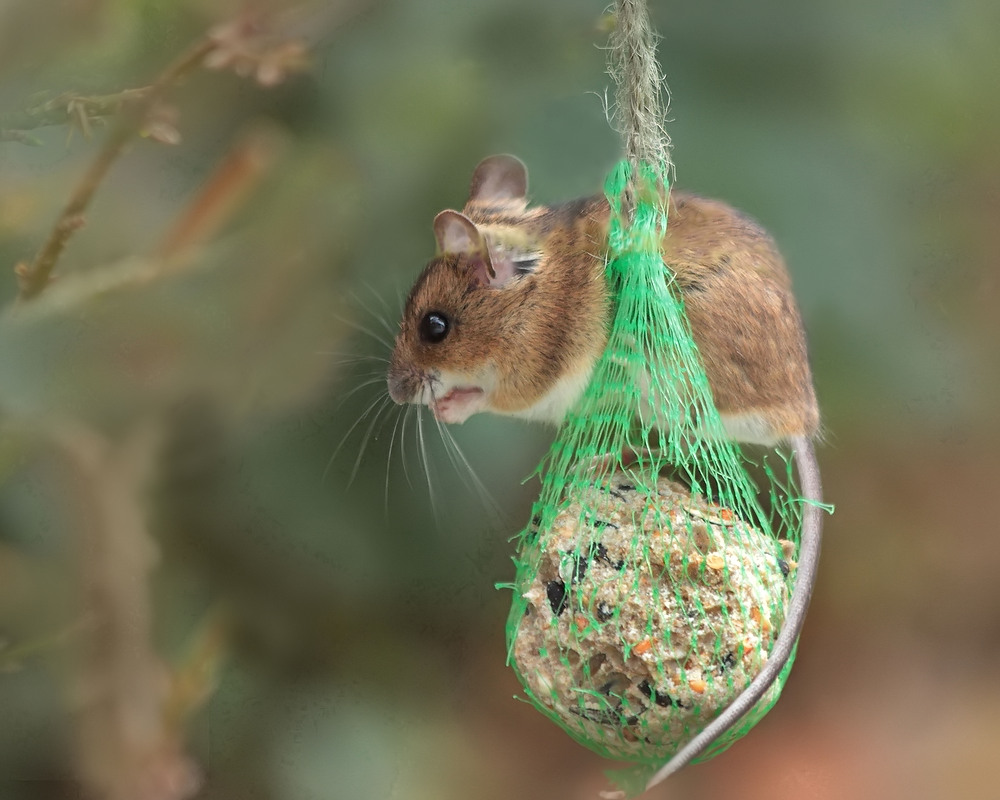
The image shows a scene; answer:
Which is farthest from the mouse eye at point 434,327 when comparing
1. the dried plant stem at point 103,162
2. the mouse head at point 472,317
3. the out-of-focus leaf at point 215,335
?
the dried plant stem at point 103,162

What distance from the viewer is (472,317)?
1468 mm

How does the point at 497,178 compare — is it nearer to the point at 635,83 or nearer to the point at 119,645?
the point at 635,83

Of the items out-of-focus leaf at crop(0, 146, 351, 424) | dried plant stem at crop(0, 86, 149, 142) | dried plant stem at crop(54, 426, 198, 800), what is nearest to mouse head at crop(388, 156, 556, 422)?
out-of-focus leaf at crop(0, 146, 351, 424)

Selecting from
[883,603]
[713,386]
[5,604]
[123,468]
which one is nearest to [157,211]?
[123,468]

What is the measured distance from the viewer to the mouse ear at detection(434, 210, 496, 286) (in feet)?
3.94

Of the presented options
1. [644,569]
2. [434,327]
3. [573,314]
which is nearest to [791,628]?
[644,569]

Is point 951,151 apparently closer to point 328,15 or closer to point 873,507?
point 873,507

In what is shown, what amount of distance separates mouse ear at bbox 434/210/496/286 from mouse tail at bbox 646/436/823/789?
0.48m

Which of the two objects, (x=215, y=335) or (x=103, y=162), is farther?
(x=215, y=335)

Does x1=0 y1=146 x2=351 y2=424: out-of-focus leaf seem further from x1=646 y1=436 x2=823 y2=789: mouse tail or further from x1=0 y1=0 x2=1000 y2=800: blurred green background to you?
x1=646 y1=436 x2=823 y2=789: mouse tail

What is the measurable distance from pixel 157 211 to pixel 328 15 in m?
0.59

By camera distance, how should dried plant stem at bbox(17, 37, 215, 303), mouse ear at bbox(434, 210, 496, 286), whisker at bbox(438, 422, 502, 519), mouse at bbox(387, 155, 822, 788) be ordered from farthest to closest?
whisker at bbox(438, 422, 502, 519), mouse at bbox(387, 155, 822, 788), mouse ear at bbox(434, 210, 496, 286), dried plant stem at bbox(17, 37, 215, 303)

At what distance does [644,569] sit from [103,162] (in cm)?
71

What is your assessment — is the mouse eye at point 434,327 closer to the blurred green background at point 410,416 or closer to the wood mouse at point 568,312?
the wood mouse at point 568,312
